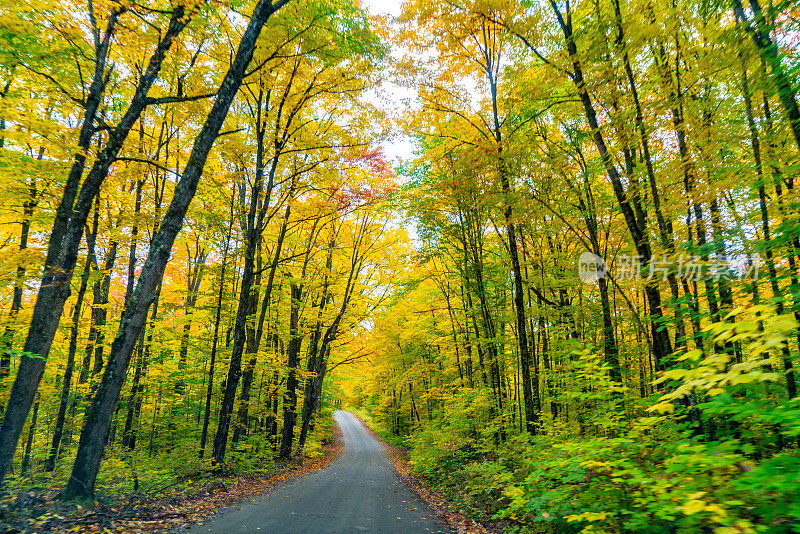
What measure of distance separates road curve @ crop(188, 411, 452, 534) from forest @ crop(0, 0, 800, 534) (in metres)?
1.58

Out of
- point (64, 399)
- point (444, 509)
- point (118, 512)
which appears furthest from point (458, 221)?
point (64, 399)

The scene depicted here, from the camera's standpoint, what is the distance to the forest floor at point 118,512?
460 centimetres

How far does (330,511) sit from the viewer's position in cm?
720

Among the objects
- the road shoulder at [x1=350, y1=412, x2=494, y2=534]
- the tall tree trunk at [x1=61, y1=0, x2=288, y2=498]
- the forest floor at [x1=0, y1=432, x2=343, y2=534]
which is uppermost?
the tall tree trunk at [x1=61, y1=0, x2=288, y2=498]

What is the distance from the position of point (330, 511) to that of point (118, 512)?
146 inches

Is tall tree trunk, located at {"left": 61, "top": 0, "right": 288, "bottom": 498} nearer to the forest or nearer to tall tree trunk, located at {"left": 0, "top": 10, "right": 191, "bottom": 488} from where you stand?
the forest

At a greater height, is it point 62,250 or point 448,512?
point 62,250

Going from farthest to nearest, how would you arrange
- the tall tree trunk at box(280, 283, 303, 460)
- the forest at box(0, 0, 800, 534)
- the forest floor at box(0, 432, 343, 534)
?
the tall tree trunk at box(280, 283, 303, 460)
the forest floor at box(0, 432, 343, 534)
the forest at box(0, 0, 800, 534)

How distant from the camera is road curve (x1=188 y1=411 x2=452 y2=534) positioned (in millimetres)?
5883

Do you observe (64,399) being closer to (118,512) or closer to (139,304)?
(118,512)

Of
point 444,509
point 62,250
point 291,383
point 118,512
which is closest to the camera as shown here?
point 118,512

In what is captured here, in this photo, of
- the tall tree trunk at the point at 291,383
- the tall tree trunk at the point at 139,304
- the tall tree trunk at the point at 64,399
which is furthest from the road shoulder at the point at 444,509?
the tall tree trunk at the point at 64,399

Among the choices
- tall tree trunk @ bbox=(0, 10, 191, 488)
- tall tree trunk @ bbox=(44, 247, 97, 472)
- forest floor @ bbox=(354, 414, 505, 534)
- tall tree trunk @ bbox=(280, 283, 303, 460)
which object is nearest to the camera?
tall tree trunk @ bbox=(0, 10, 191, 488)

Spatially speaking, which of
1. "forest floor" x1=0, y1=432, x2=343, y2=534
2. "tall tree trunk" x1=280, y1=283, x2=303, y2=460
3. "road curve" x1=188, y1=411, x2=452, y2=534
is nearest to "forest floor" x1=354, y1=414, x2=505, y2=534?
"road curve" x1=188, y1=411, x2=452, y2=534
